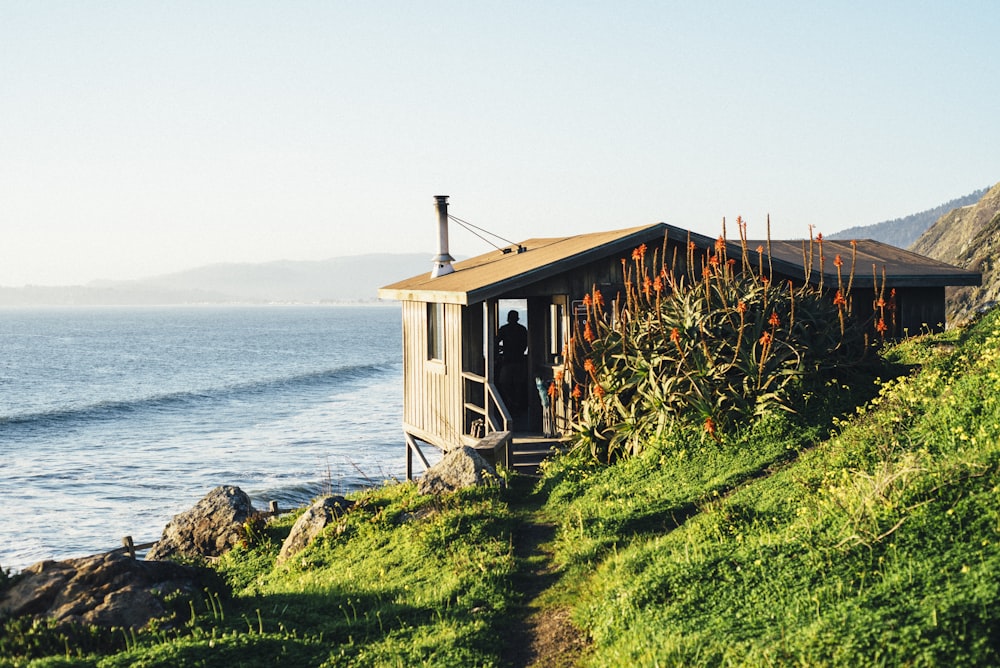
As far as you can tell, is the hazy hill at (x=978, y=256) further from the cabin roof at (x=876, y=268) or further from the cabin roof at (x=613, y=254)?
the cabin roof at (x=613, y=254)

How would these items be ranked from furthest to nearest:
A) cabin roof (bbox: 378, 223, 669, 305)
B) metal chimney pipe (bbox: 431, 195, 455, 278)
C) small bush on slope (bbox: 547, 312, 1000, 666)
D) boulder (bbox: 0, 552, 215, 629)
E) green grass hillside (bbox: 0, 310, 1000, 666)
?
metal chimney pipe (bbox: 431, 195, 455, 278), cabin roof (bbox: 378, 223, 669, 305), boulder (bbox: 0, 552, 215, 629), green grass hillside (bbox: 0, 310, 1000, 666), small bush on slope (bbox: 547, 312, 1000, 666)

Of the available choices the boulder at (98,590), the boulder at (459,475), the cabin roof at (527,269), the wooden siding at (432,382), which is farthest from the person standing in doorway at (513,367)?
the boulder at (98,590)

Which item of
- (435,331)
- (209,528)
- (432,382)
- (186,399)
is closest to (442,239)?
(435,331)

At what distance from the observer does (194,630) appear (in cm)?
862

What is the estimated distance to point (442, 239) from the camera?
75.8 feet

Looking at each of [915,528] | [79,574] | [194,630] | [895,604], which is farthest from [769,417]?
[79,574]

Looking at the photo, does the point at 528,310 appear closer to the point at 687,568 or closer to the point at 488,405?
the point at 488,405

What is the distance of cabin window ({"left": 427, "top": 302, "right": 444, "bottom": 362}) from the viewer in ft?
63.4

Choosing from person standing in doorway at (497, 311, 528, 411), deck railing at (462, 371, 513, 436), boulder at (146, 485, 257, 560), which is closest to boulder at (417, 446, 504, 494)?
deck railing at (462, 371, 513, 436)

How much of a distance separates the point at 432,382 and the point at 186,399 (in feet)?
141

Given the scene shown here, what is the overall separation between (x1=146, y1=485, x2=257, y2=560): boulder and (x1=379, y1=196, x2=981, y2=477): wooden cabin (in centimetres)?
443

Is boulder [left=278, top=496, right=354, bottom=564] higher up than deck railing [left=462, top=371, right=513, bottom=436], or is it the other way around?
deck railing [left=462, top=371, right=513, bottom=436]

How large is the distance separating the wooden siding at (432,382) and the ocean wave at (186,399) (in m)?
34.7

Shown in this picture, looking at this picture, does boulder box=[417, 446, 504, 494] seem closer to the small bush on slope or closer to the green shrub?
the green shrub
